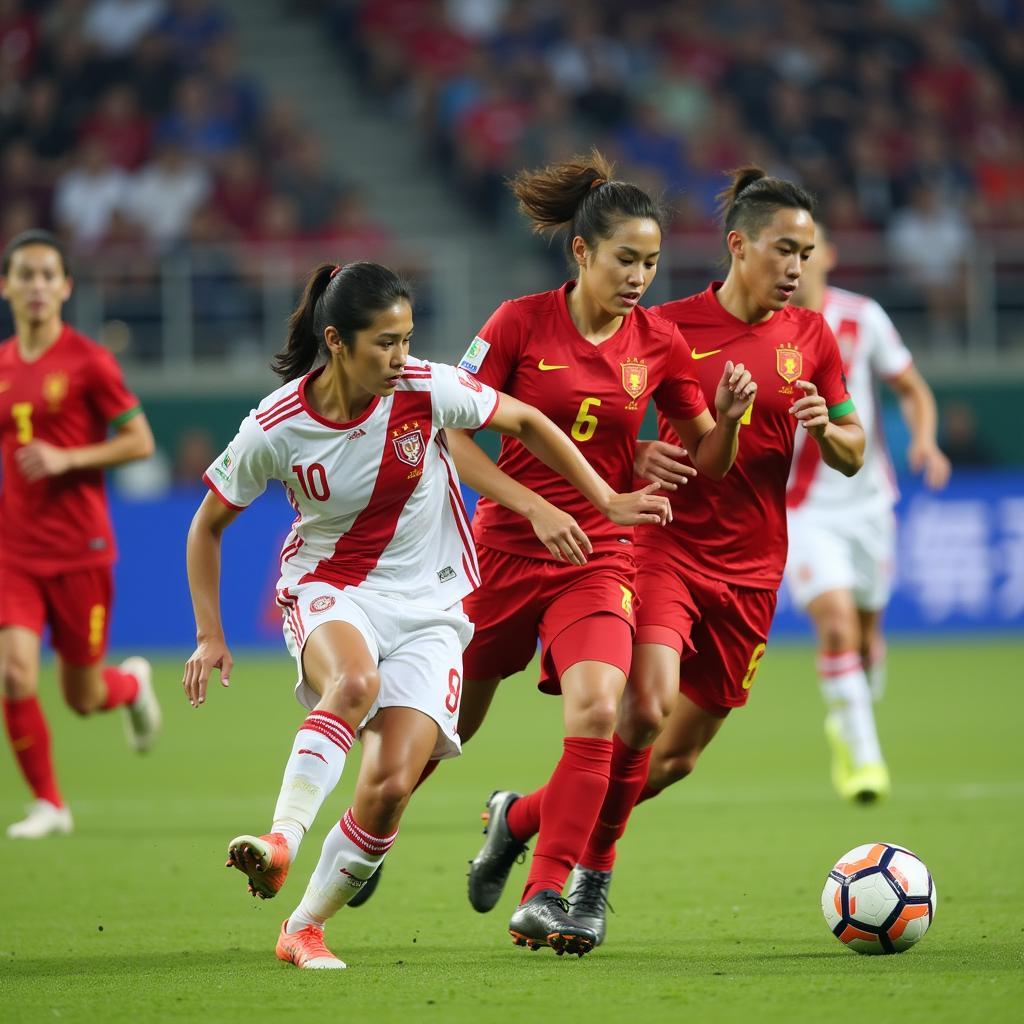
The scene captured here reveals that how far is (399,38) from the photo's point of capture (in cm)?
2156

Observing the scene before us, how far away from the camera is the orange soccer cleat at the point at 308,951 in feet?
16.4

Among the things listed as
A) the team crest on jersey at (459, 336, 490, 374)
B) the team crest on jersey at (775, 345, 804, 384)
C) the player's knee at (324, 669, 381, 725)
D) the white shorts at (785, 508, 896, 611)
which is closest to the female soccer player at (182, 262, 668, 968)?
the player's knee at (324, 669, 381, 725)

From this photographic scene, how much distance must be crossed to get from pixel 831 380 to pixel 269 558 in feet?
32.2

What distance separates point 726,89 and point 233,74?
554 cm

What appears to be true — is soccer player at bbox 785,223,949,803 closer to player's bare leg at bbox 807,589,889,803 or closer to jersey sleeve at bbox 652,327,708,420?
player's bare leg at bbox 807,589,889,803

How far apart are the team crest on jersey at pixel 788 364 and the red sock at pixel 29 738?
3853 millimetres

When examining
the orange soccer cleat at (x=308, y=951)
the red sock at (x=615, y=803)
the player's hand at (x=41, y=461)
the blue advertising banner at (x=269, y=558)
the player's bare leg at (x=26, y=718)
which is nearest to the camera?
the orange soccer cleat at (x=308, y=951)

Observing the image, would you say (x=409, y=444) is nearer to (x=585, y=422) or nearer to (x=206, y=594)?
(x=585, y=422)

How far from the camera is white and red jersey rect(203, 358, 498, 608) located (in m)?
5.15

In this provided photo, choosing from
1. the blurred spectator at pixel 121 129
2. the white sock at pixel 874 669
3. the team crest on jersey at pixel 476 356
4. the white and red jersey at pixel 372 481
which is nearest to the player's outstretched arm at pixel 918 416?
the white sock at pixel 874 669

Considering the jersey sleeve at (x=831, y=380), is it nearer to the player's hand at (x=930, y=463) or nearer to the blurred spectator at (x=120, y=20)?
the player's hand at (x=930, y=463)

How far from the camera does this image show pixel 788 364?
6031 millimetres

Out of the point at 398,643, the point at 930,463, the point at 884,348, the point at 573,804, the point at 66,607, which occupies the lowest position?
the point at 573,804

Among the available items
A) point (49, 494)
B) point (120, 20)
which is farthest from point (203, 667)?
point (120, 20)
